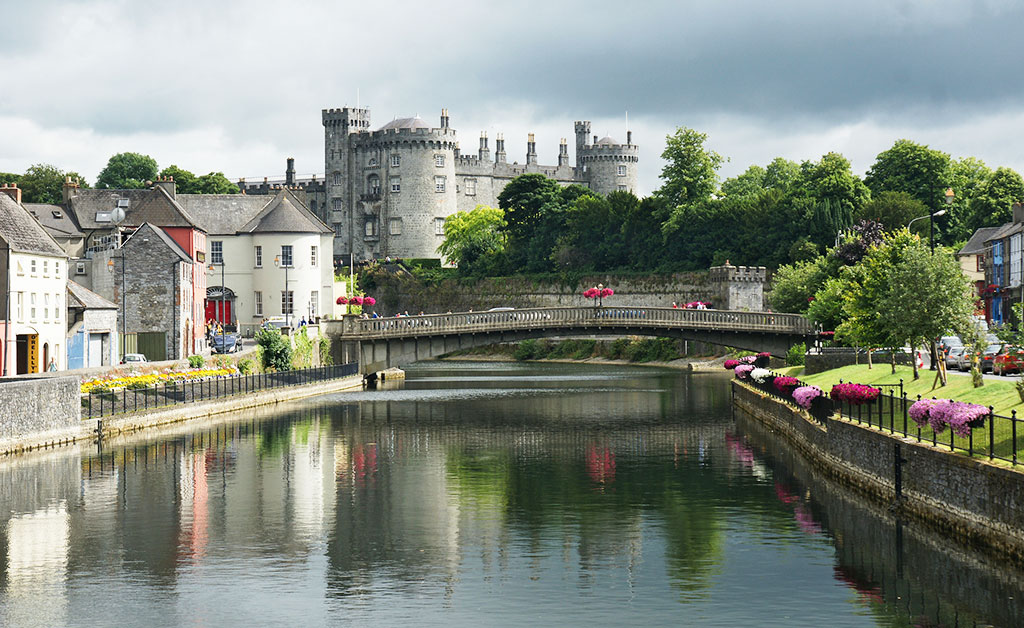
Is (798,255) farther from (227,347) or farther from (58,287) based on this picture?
(58,287)

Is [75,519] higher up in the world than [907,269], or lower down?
lower down

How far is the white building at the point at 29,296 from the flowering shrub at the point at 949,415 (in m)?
47.1

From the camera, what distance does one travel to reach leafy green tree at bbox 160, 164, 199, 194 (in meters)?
164

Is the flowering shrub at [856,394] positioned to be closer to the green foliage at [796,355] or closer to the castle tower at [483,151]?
the green foliage at [796,355]

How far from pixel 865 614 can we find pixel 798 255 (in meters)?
105

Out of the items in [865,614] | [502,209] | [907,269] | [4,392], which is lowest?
[865,614]

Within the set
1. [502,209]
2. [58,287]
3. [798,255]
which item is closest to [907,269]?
[58,287]

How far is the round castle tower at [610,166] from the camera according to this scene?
193 meters

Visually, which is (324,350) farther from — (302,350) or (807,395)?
(807,395)

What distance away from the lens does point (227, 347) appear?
8606 centimetres

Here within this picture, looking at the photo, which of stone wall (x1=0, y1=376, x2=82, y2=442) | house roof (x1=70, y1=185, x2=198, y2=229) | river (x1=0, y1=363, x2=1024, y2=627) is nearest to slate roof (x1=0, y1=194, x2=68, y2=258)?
river (x1=0, y1=363, x2=1024, y2=627)

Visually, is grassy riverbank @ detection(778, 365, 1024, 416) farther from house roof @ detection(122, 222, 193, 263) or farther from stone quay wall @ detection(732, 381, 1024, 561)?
house roof @ detection(122, 222, 193, 263)

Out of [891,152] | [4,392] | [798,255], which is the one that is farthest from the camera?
[891,152]

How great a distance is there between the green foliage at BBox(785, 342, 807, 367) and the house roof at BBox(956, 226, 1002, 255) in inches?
1275
